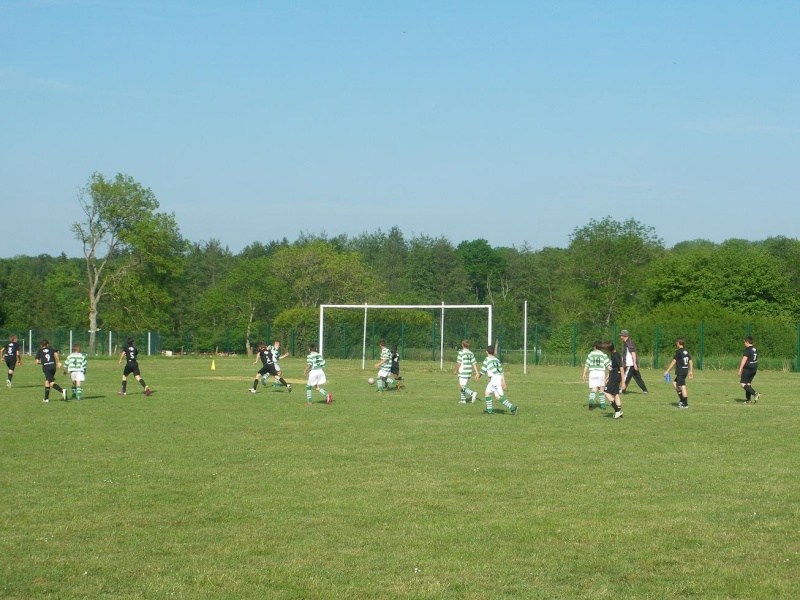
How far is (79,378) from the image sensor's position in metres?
26.3

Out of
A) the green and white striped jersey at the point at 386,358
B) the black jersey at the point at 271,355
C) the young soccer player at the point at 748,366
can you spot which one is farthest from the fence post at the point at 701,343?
the black jersey at the point at 271,355

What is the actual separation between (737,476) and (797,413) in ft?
34.9

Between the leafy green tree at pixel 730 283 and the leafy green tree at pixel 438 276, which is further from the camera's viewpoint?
the leafy green tree at pixel 438 276

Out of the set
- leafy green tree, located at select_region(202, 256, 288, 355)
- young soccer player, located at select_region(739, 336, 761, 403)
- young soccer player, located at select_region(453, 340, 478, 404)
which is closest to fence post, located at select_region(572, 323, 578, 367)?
young soccer player, located at select_region(739, 336, 761, 403)

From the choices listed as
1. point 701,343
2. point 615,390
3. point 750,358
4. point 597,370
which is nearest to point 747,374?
point 750,358

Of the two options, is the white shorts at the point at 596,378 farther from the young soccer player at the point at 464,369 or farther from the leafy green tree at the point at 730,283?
the leafy green tree at the point at 730,283

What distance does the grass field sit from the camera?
300 inches

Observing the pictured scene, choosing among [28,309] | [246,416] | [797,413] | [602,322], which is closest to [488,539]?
[246,416]

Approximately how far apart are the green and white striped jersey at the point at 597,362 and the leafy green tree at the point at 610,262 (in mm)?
58412

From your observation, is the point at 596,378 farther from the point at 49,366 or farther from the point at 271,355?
the point at 49,366

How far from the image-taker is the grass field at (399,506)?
7629 mm

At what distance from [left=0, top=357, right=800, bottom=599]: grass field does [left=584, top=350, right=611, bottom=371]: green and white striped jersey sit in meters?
2.09

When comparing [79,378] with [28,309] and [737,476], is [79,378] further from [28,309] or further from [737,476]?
[28,309]

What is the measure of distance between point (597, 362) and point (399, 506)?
42.9 ft
